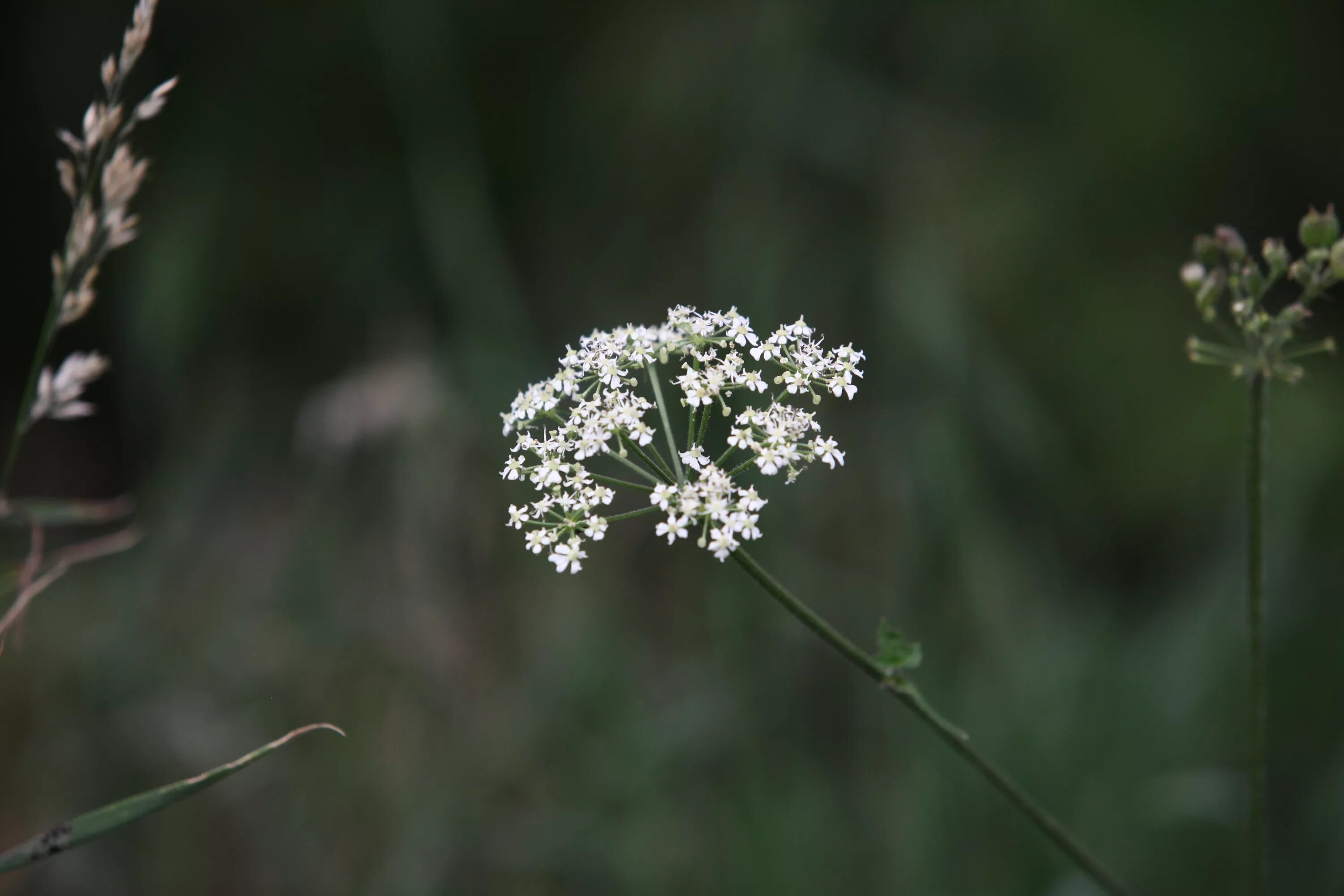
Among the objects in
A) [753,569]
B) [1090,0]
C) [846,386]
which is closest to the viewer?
[753,569]

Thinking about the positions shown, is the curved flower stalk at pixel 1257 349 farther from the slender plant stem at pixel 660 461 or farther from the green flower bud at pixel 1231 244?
the slender plant stem at pixel 660 461

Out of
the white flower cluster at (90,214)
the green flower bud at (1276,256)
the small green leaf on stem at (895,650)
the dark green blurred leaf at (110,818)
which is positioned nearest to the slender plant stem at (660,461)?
the small green leaf on stem at (895,650)

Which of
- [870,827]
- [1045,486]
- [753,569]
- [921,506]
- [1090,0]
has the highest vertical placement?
[1090,0]

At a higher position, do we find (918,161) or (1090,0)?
(1090,0)

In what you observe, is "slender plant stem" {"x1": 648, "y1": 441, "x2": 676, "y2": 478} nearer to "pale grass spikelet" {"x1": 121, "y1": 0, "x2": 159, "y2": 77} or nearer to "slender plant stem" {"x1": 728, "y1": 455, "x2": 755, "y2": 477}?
"slender plant stem" {"x1": 728, "y1": 455, "x2": 755, "y2": 477}

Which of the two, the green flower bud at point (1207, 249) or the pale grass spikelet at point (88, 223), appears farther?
the green flower bud at point (1207, 249)

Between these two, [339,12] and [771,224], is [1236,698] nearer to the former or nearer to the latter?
[771,224]

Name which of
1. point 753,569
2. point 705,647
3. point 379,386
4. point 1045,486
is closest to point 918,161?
point 1045,486

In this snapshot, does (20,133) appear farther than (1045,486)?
Yes

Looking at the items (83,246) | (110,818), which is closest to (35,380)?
(83,246)
